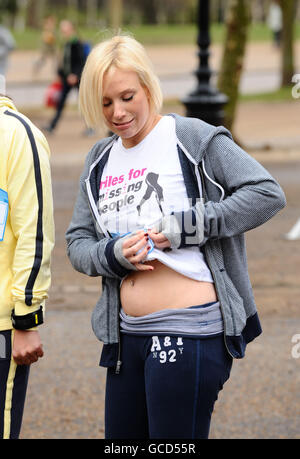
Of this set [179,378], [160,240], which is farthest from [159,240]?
[179,378]

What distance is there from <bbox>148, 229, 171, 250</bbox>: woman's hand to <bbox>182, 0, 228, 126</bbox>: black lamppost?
35.0 feet

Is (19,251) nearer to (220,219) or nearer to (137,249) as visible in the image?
(137,249)

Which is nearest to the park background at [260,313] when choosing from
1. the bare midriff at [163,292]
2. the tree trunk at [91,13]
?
the bare midriff at [163,292]

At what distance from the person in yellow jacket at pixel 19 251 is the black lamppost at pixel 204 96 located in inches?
416

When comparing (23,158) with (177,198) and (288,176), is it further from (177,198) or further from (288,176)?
(288,176)

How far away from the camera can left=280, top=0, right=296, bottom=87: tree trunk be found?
77.6 ft

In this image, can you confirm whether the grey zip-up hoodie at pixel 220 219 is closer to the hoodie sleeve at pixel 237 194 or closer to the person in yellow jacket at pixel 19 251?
the hoodie sleeve at pixel 237 194

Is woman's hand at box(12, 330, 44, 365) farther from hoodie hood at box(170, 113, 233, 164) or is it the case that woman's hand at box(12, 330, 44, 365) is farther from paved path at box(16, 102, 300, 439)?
paved path at box(16, 102, 300, 439)

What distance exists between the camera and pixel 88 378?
17.5 ft

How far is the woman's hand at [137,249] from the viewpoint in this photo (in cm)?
278

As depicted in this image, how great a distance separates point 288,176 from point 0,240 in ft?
33.7

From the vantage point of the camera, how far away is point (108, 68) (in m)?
2.80

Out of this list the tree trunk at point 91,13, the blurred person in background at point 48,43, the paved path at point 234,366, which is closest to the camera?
the paved path at point 234,366
